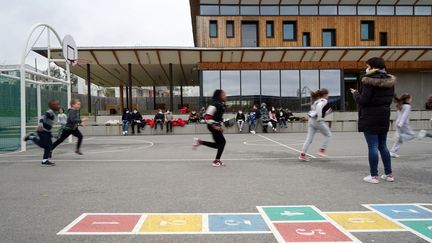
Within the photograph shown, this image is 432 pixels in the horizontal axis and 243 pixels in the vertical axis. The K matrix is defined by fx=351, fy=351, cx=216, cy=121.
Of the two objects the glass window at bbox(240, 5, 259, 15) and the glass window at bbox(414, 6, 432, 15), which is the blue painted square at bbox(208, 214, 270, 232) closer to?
the glass window at bbox(240, 5, 259, 15)

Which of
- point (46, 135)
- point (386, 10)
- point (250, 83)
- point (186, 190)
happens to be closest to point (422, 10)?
point (386, 10)

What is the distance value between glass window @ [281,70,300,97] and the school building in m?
0.08

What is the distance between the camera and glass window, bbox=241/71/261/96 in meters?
27.5

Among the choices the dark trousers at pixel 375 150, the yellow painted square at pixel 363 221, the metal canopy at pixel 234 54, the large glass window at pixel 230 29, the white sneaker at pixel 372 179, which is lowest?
the yellow painted square at pixel 363 221

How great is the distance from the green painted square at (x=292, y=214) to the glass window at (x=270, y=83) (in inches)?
931

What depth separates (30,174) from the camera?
23.6ft

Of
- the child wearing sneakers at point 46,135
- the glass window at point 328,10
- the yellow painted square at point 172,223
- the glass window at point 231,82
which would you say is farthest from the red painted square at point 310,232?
the glass window at point 328,10

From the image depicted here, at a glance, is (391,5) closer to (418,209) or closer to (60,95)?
(60,95)

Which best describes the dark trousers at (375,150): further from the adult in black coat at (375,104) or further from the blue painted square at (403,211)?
the blue painted square at (403,211)

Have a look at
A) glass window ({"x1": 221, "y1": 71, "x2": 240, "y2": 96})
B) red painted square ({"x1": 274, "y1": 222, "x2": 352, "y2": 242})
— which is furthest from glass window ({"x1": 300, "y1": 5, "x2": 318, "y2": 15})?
red painted square ({"x1": 274, "y1": 222, "x2": 352, "y2": 242})

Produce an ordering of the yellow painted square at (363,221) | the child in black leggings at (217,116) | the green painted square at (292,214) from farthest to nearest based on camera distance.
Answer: the child in black leggings at (217,116)
the green painted square at (292,214)
the yellow painted square at (363,221)

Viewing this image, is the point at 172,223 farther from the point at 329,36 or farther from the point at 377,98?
the point at 329,36

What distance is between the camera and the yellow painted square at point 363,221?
143 inches

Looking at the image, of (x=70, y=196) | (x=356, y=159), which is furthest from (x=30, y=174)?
(x=356, y=159)
